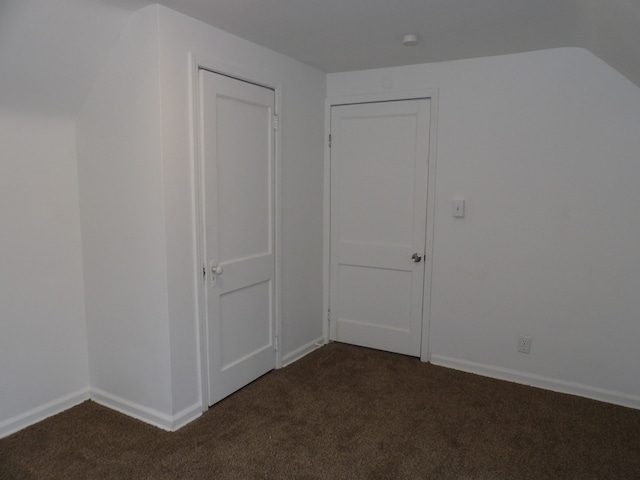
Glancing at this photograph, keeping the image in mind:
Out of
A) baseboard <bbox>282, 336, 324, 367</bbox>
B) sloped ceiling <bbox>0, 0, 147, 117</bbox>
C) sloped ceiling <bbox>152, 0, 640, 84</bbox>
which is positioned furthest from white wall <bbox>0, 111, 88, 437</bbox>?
baseboard <bbox>282, 336, 324, 367</bbox>

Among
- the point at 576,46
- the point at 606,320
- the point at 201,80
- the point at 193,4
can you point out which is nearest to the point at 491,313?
the point at 606,320

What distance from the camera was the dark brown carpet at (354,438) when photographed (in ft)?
7.22

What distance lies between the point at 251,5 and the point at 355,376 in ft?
7.98

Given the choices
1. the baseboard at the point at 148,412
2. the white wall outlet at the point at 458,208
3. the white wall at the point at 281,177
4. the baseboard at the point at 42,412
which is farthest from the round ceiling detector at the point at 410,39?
the baseboard at the point at 42,412

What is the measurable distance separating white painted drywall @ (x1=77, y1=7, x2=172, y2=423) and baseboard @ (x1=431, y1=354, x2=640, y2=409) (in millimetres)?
2043

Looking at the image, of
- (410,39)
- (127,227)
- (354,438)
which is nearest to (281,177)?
(127,227)

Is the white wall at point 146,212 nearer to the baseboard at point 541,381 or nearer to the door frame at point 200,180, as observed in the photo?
the door frame at point 200,180

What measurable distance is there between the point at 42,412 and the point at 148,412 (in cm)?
62

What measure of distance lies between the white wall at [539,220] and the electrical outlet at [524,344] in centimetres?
4

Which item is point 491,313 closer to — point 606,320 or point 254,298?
point 606,320

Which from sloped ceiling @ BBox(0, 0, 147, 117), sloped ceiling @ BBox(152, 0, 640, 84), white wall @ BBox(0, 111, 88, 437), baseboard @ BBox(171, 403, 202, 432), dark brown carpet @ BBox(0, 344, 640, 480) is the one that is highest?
sloped ceiling @ BBox(152, 0, 640, 84)

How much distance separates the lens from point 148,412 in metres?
2.58

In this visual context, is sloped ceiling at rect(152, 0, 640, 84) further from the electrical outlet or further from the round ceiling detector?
the electrical outlet

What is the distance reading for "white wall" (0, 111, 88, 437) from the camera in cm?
242
